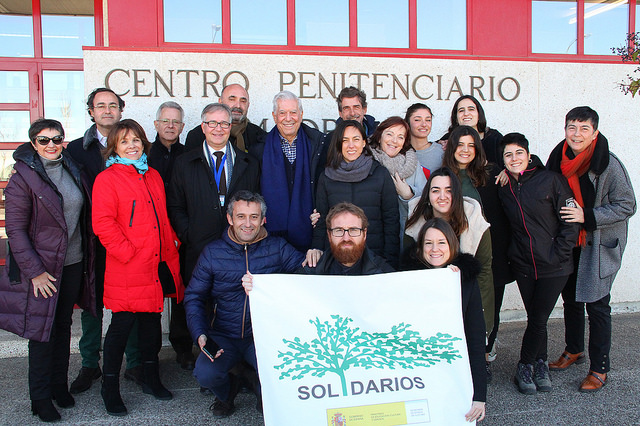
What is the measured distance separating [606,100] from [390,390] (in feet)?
15.5

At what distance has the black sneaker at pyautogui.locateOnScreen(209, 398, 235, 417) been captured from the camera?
349 cm

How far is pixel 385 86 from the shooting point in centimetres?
559

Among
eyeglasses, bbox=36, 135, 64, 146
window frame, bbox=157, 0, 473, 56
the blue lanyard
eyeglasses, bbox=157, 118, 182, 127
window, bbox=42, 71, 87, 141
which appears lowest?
the blue lanyard

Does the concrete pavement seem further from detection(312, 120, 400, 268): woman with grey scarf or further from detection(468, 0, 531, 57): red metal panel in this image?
detection(468, 0, 531, 57): red metal panel

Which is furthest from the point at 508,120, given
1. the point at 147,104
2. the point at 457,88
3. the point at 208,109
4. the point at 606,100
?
the point at 147,104

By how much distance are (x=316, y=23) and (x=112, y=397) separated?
13.6 ft

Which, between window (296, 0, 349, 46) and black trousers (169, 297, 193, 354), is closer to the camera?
black trousers (169, 297, 193, 354)

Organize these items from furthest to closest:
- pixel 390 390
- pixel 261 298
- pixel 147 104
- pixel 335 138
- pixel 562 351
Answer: pixel 147 104 < pixel 562 351 < pixel 335 138 < pixel 261 298 < pixel 390 390

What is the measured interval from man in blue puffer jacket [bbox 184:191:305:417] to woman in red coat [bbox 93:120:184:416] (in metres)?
0.33

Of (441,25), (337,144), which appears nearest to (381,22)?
(441,25)

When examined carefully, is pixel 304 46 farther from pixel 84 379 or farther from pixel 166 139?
pixel 84 379

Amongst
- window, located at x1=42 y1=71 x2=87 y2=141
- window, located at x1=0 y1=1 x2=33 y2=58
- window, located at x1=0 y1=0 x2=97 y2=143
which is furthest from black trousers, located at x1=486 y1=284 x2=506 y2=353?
window, located at x1=0 y1=1 x2=33 y2=58

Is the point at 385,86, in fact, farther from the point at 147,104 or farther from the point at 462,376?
the point at 462,376

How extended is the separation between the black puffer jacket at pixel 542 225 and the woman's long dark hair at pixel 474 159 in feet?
0.89
